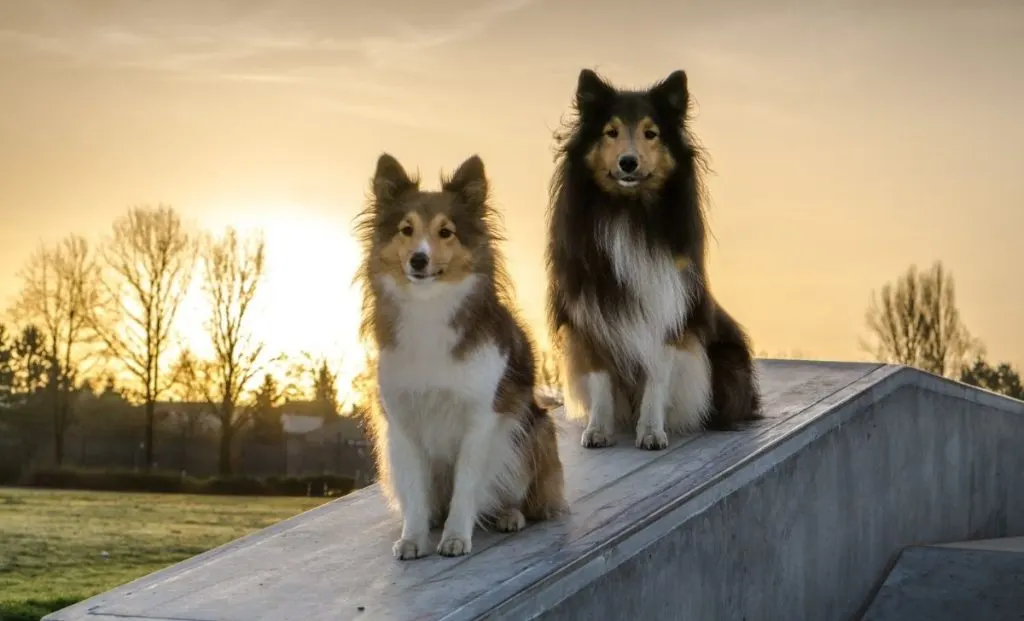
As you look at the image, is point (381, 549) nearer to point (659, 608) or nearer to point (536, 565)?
point (536, 565)

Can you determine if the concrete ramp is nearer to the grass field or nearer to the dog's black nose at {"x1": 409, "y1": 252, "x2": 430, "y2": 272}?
the dog's black nose at {"x1": 409, "y1": 252, "x2": 430, "y2": 272}

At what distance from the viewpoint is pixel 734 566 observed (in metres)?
5.25

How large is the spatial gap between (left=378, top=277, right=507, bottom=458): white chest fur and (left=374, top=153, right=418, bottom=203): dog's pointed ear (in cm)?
31

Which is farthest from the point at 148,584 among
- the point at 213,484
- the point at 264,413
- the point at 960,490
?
the point at 264,413

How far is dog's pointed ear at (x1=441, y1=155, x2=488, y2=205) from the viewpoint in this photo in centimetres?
420

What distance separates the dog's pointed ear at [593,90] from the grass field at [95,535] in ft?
18.4

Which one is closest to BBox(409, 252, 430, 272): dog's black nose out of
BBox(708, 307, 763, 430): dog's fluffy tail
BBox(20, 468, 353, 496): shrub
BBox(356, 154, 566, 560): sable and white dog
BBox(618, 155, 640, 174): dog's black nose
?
BBox(356, 154, 566, 560): sable and white dog

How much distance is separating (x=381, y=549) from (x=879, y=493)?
347 cm

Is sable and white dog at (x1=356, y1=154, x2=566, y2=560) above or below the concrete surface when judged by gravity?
above

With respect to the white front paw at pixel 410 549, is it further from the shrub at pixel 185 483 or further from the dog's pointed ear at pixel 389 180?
the shrub at pixel 185 483

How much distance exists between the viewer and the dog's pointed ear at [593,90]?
571 cm

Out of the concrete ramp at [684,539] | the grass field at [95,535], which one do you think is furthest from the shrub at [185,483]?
the concrete ramp at [684,539]

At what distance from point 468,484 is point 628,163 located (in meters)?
1.99

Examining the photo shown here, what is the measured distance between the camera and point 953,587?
22.1 ft
